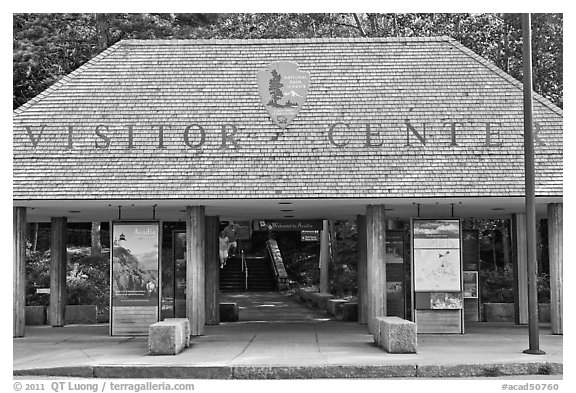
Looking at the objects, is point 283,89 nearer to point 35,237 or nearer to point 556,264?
point 556,264

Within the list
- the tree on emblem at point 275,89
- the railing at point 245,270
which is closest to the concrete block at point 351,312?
the tree on emblem at point 275,89

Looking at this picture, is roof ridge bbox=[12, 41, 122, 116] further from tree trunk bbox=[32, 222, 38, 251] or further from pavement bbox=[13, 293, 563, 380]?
tree trunk bbox=[32, 222, 38, 251]

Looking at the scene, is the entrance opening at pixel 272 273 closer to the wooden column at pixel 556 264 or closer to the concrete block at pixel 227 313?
the concrete block at pixel 227 313

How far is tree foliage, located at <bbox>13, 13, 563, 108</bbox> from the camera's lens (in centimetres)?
3584

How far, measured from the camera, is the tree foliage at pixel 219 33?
3584cm

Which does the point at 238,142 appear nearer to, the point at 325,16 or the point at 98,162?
the point at 98,162

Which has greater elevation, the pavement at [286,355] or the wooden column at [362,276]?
the wooden column at [362,276]

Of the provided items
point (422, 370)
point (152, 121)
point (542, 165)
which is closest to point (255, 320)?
point (152, 121)

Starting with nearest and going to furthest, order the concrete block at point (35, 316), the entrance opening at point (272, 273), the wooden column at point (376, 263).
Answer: the wooden column at point (376, 263)
the entrance opening at point (272, 273)
the concrete block at point (35, 316)

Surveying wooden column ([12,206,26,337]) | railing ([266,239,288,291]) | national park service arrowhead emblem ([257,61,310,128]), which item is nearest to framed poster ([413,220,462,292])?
national park service arrowhead emblem ([257,61,310,128])

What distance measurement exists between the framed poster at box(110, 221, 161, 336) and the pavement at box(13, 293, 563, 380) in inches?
25.3

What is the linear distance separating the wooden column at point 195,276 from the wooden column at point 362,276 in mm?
5811

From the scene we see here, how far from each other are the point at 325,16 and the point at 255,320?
18.6 meters

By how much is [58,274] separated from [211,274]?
455 cm
